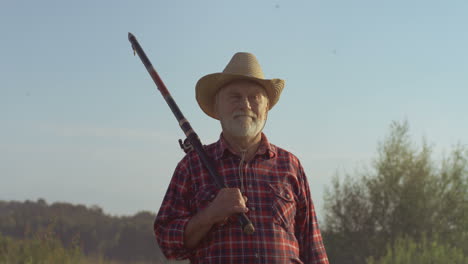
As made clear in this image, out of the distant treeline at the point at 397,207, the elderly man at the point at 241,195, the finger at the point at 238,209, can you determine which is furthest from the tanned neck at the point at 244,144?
the distant treeline at the point at 397,207

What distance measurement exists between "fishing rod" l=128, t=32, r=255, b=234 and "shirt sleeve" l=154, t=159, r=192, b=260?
6.7 inches

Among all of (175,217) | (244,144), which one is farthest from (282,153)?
(175,217)

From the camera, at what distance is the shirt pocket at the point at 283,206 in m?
3.34

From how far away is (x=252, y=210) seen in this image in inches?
130

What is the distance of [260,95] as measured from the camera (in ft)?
11.9

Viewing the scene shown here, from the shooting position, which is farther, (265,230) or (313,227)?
A: (313,227)

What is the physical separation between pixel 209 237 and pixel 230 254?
0.63 feet

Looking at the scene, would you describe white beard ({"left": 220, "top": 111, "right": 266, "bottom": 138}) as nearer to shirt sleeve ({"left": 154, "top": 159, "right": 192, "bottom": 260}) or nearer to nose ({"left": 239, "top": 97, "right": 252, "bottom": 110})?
nose ({"left": 239, "top": 97, "right": 252, "bottom": 110})

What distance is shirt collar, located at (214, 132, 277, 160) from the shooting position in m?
3.55

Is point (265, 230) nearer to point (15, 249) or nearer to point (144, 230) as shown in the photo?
point (15, 249)

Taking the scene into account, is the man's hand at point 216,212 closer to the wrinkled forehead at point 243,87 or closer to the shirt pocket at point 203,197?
the shirt pocket at point 203,197

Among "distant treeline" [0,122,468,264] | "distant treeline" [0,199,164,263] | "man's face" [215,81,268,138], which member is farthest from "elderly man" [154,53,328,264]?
"distant treeline" [0,199,164,263]

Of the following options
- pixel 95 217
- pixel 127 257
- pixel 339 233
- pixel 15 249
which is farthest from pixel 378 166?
pixel 95 217

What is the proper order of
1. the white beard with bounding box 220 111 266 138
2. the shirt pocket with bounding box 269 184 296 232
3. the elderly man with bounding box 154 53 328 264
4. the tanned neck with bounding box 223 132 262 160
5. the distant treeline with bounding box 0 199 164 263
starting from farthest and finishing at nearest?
the distant treeline with bounding box 0 199 164 263 < the tanned neck with bounding box 223 132 262 160 < the white beard with bounding box 220 111 266 138 < the shirt pocket with bounding box 269 184 296 232 < the elderly man with bounding box 154 53 328 264
